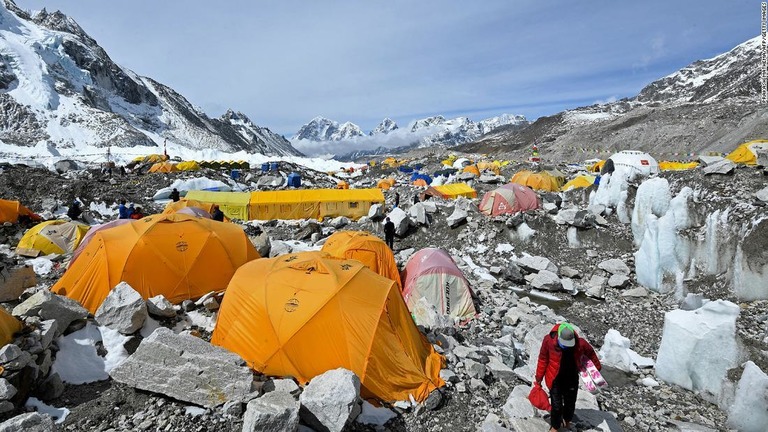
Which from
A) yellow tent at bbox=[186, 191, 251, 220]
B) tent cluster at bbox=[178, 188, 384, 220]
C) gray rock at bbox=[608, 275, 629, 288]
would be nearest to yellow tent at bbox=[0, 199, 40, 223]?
tent cluster at bbox=[178, 188, 384, 220]

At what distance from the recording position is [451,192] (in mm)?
23344

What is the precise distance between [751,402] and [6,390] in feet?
34.2

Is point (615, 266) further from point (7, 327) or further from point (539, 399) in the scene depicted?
point (7, 327)

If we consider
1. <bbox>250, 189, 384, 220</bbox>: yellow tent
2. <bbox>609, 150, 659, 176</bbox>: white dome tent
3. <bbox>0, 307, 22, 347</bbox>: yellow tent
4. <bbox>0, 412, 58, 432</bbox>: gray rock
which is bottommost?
<bbox>0, 412, 58, 432</bbox>: gray rock

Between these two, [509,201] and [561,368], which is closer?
[561,368]

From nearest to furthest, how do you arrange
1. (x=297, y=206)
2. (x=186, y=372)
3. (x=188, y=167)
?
(x=186, y=372), (x=297, y=206), (x=188, y=167)

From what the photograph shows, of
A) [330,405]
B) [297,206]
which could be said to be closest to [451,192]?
[297,206]

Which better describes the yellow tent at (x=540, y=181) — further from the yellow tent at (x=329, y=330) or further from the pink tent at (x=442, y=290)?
the yellow tent at (x=329, y=330)

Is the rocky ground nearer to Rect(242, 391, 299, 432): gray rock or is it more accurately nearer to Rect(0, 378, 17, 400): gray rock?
Rect(0, 378, 17, 400): gray rock

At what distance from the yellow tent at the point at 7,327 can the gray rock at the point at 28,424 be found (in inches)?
69.1

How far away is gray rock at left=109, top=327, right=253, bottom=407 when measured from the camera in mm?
5516

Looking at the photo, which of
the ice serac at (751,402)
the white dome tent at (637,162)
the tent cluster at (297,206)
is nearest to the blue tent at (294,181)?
the tent cluster at (297,206)

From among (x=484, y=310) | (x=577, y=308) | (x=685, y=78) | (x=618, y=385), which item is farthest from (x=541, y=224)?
(x=685, y=78)

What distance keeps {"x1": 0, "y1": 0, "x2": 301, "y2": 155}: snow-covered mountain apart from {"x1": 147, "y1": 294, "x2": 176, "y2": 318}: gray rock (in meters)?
65.3
